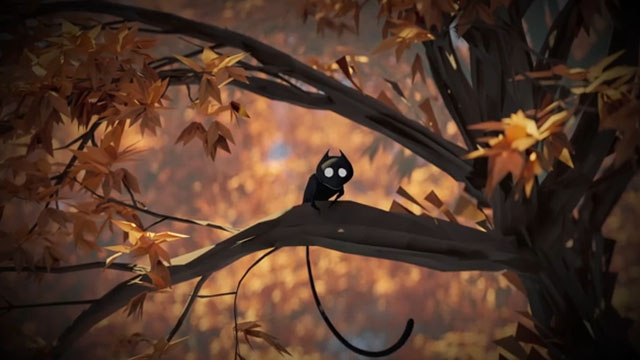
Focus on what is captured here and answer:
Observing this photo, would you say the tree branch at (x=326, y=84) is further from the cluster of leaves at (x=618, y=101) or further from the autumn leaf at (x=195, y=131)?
the cluster of leaves at (x=618, y=101)

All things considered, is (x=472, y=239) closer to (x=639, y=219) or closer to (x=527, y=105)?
(x=527, y=105)

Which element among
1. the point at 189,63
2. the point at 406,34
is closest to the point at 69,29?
the point at 189,63

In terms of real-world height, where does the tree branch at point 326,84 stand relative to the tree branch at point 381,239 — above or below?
above

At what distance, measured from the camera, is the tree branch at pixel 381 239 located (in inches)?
43.4

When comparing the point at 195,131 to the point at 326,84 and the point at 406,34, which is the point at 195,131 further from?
the point at 406,34

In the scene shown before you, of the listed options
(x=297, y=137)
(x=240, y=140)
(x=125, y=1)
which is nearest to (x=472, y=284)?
(x=297, y=137)

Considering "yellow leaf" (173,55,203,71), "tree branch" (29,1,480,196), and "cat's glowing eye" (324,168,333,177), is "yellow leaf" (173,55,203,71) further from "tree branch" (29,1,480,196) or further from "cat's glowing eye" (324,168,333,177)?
"cat's glowing eye" (324,168,333,177)

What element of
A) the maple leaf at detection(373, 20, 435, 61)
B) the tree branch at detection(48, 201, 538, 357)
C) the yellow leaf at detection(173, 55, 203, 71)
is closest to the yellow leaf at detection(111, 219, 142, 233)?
the tree branch at detection(48, 201, 538, 357)

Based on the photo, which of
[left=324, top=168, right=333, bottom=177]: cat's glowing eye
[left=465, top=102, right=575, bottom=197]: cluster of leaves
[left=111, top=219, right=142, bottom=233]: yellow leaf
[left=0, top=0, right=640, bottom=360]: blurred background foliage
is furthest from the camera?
[left=0, top=0, right=640, bottom=360]: blurred background foliage

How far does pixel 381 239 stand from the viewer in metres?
1.10

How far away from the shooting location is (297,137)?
2238mm

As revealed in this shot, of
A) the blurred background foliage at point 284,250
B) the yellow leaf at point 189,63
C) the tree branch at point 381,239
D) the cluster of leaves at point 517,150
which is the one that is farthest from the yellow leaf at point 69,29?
the blurred background foliage at point 284,250

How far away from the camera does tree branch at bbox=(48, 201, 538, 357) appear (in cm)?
110

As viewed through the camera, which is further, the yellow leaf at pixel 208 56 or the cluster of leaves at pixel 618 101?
the yellow leaf at pixel 208 56
